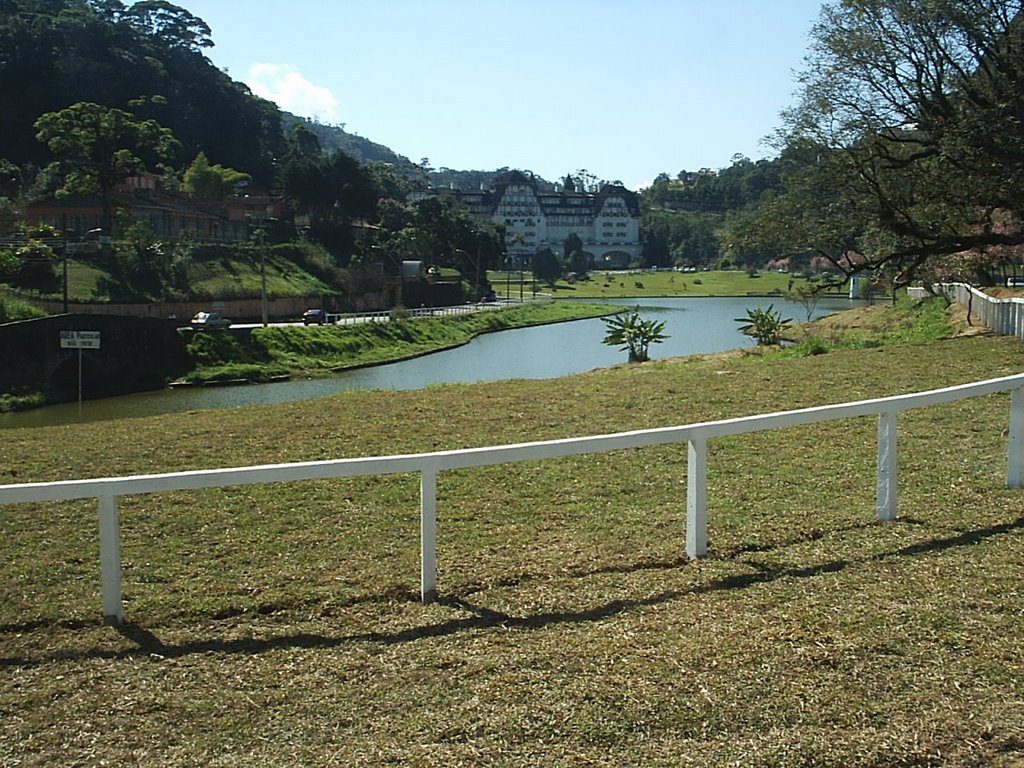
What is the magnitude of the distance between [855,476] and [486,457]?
378 cm

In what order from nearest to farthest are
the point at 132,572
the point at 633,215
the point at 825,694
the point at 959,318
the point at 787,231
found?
the point at 825,694 → the point at 132,572 → the point at 787,231 → the point at 959,318 → the point at 633,215

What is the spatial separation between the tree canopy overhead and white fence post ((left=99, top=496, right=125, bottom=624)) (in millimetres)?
14995

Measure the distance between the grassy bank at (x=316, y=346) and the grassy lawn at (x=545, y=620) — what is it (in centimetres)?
Result: 3724

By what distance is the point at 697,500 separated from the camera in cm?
621

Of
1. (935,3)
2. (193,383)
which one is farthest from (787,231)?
(193,383)

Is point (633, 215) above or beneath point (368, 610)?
above

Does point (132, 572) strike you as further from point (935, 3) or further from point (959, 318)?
point (959, 318)

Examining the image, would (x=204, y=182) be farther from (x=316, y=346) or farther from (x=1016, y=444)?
(x=1016, y=444)

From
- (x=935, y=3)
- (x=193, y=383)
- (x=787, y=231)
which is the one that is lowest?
(x=193, y=383)

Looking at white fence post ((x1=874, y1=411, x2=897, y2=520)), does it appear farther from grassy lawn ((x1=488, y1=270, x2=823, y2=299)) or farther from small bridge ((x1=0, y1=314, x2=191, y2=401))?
grassy lawn ((x1=488, y1=270, x2=823, y2=299))

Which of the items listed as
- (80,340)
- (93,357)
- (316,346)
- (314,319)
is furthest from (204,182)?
(80,340)

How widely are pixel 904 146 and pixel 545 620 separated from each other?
1657 cm

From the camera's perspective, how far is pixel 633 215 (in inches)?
7185

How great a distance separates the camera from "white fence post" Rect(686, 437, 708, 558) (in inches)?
243
